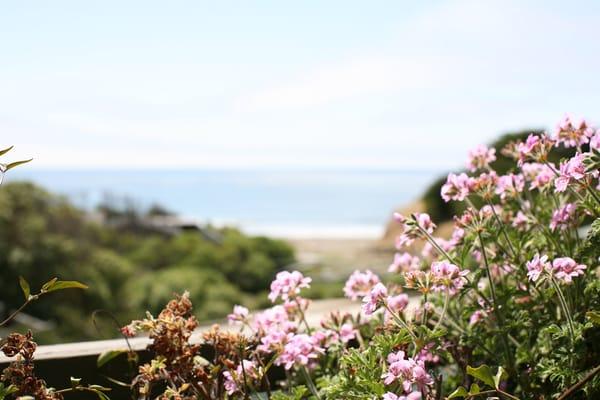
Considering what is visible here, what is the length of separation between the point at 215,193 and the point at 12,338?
5401 cm

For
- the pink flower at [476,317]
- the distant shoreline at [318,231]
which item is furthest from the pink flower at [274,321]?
the distant shoreline at [318,231]

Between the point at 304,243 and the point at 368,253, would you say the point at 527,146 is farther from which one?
the point at 304,243

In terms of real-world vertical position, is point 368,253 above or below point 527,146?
below

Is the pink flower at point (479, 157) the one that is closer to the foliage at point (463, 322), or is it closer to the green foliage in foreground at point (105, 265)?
the foliage at point (463, 322)

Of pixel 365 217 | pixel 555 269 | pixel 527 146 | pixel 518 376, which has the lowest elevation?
pixel 365 217

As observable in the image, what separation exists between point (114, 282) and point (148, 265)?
4.29 ft

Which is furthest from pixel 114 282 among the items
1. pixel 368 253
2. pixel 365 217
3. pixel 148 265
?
pixel 365 217

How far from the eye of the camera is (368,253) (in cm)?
1780

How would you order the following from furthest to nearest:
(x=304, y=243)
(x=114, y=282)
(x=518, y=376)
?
(x=304, y=243) < (x=114, y=282) < (x=518, y=376)

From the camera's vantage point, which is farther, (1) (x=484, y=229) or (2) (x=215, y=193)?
(2) (x=215, y=193)

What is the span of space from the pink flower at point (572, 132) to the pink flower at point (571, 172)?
0.60 feet

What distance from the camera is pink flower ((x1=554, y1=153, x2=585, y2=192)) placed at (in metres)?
1.10

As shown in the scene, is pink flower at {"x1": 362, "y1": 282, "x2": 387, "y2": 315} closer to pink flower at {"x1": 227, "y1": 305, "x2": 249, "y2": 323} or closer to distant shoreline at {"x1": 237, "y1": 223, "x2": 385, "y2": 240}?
pink flower at {"x1": 227, "y1": 305, "x2": 249, "y2": 323}

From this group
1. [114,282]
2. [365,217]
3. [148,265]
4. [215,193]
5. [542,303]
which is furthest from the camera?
[215,193]
